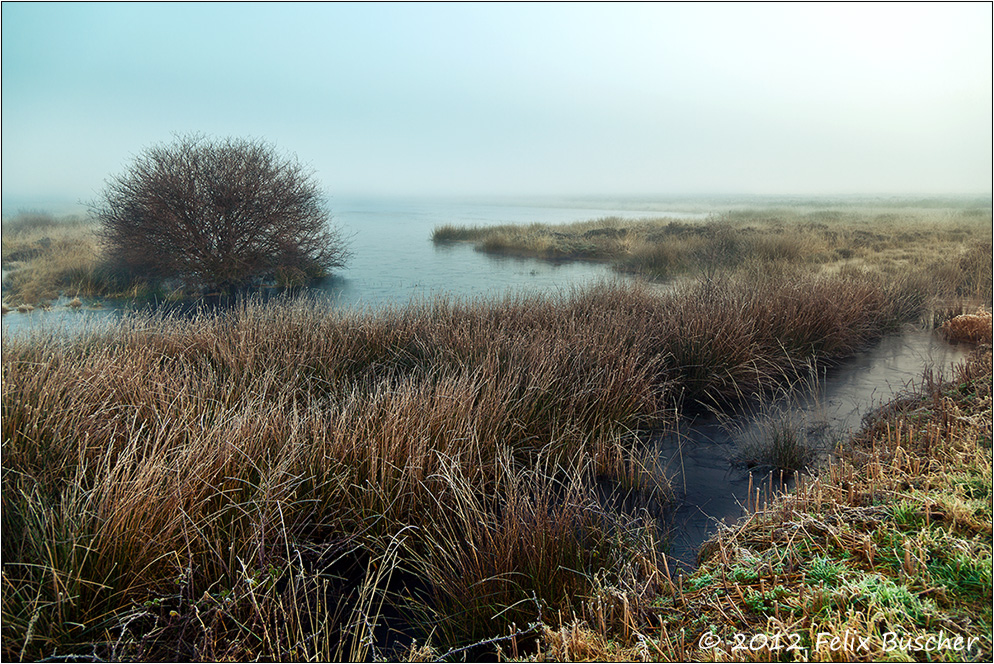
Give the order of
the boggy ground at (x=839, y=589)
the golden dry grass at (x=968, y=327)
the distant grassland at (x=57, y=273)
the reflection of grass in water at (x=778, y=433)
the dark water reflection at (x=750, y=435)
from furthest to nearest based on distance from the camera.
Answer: the distant grassland at (x=57, y=273), the golden dry grass at (x=968, y=327), the reflection of grass in water at (x=778, y=433), the dark water reflection at (x=750, y=435), the boggy ground at (x=839, y=589)

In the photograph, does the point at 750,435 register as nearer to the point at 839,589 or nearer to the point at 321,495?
the point at 839,589

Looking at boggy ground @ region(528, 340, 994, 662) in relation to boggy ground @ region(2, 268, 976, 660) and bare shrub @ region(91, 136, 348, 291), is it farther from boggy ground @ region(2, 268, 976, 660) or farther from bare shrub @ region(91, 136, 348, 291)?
bare shrub @ region(91, 136, 348, 291)

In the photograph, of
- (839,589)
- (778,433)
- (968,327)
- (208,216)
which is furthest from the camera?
(208,216)

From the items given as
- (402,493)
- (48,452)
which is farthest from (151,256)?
(402,493)

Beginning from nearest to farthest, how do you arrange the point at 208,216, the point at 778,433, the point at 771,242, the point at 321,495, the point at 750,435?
1. the point at 321,495
2. the point at 778,433
3. the point at 750,435
4. the point at 208,216
5. the point at 771,242

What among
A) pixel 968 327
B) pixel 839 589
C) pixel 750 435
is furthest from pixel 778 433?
pixel 968 327

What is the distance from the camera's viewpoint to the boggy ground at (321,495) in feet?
7.29

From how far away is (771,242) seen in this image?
15.5 metres

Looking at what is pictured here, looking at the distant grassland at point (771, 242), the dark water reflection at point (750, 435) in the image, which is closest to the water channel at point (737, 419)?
the dark water reflection at point (750, 435)

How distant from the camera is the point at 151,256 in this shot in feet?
39.4

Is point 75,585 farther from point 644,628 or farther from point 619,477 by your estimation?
point 619,477

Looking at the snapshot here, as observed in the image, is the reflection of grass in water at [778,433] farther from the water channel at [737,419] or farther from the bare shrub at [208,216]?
the bare shrub at [208,216]

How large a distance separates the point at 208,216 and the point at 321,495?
34.4ft

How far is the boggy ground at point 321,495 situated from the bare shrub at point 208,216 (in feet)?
22.5
